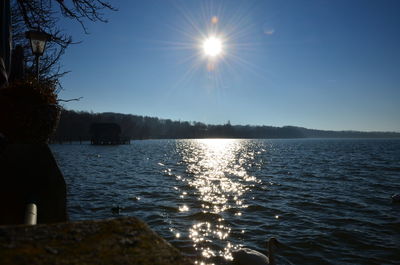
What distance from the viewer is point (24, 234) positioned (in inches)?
59.5

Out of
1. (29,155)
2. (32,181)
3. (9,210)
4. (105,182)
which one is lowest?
(105,182)

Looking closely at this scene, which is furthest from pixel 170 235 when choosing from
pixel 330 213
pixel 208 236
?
pixel 330 213

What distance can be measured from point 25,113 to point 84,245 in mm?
4561

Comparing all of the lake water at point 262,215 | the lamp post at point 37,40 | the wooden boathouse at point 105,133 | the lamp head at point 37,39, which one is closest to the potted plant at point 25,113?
the lamp post at point 37,40

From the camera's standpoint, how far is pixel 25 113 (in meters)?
5.07

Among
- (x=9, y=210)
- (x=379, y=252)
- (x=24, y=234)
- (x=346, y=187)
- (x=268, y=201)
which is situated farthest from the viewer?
(x=346, y=187)

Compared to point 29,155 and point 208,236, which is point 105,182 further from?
point 29,155

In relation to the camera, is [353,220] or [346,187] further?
[346,187]

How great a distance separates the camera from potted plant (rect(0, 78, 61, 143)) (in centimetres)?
493

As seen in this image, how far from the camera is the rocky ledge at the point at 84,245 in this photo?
4.37ft

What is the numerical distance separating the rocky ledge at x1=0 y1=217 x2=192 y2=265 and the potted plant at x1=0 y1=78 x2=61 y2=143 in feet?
13.2

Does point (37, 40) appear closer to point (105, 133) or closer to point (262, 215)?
point (262, 215)

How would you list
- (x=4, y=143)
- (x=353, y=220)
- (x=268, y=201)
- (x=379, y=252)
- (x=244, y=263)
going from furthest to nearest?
(x=268, y=201)
(x=353, y=220)
(x=379, y=252)
(x=244, y=263)
(x=4, y=143)

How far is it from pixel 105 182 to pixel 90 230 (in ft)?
60.0
